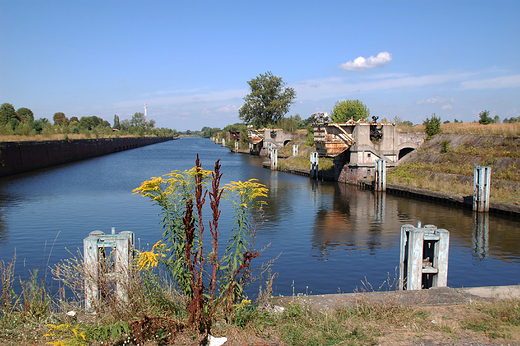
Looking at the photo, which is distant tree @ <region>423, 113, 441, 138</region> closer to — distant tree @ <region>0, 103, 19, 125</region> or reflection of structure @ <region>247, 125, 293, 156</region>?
reflection of structure @ <region>247, 125, 293, 156</region>

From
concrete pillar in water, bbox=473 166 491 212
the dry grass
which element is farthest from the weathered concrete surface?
the dry grass

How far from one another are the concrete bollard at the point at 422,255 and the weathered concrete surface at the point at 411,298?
629 mm

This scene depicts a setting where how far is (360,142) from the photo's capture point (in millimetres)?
30922

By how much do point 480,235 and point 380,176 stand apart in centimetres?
1181

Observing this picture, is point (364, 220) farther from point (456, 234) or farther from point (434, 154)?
point (434, 154)

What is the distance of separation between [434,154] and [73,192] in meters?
25.5

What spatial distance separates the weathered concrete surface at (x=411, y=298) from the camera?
6.05 metres

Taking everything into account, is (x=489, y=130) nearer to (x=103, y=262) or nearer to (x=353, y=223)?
(x=353, y=223)

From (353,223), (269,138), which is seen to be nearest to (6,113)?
(269,138)

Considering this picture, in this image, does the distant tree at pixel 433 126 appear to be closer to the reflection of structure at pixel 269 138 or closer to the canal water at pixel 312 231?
the canal water at pixel 312 231

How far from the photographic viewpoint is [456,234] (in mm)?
16312

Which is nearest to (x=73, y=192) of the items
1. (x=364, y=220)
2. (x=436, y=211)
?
(x=364, y=220)

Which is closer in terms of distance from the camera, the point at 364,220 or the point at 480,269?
the point at 480,269

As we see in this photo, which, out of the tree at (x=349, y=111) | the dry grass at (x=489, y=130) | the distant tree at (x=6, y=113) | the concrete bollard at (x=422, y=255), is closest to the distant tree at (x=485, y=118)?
the dry grass at (x=489, y=130)
